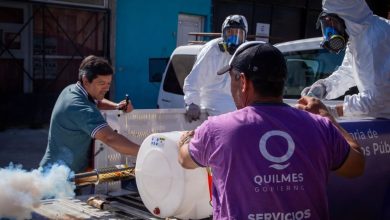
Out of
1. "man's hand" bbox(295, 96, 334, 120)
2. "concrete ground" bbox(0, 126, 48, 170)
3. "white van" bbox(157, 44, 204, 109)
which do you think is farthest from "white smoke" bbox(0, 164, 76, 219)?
"concrete ground" bbox(0, 126, 48, 170)

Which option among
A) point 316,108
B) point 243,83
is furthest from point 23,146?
point 243,83

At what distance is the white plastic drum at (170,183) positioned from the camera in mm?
2764

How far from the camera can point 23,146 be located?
391 inches

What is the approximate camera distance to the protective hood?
363cm

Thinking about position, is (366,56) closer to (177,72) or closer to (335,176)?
(335,176)

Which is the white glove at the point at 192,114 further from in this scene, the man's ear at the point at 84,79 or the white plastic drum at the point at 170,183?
the white plastic drum at the point at 170,183

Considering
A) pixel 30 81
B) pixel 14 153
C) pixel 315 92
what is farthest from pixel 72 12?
pixel 315 92

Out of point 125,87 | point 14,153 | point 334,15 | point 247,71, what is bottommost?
point 14,153

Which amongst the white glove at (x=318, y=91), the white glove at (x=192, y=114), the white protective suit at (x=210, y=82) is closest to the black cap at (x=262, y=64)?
the white glove at (x=192, y=114)

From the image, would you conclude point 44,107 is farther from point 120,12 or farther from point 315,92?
point 315,92

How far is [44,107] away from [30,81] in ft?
2.37

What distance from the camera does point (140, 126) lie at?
3668 mm

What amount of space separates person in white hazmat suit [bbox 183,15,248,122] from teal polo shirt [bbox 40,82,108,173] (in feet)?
5.27

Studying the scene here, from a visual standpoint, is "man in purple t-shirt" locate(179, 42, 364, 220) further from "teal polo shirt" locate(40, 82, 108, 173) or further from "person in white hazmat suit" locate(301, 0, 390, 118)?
"teal polo shirt" locate(40, 82, 108, 173)
